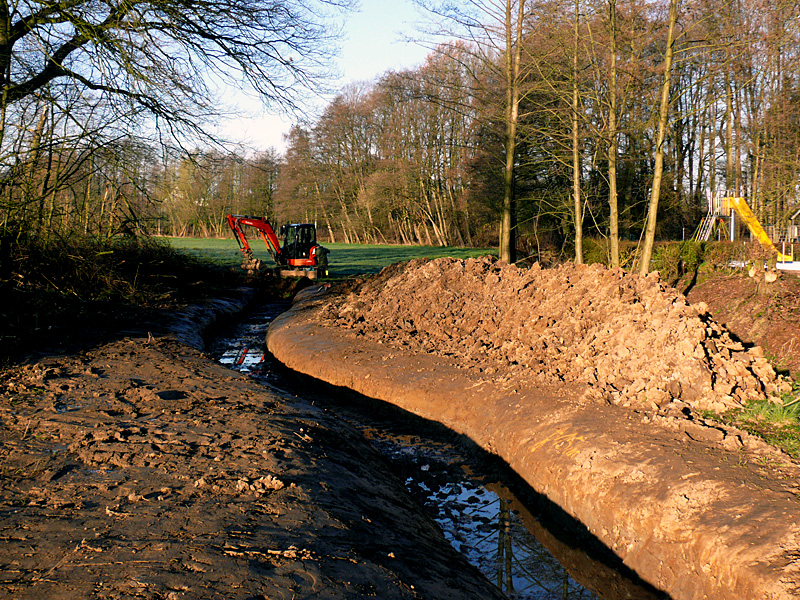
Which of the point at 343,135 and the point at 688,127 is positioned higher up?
the point at 343,135

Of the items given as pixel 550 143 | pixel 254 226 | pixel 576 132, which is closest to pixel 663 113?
pixel 576 132

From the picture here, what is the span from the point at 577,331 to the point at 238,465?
16.3 feet

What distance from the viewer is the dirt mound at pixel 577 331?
6172mm

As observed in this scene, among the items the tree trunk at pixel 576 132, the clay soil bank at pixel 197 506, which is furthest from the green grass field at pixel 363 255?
the clay soil bank at pixel 197 506

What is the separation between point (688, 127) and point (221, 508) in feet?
90.6

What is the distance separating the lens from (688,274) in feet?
45.3

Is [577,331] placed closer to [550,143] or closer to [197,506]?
[197,506]

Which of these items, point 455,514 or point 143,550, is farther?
point 455,514

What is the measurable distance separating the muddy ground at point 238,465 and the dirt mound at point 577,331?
0.10 ft

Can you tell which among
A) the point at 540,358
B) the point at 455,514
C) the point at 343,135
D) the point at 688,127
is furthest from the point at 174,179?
the point at 343,135

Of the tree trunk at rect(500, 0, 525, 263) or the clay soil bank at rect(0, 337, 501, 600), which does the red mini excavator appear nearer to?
the tree trunk at rect(500, 0, 525, 263)

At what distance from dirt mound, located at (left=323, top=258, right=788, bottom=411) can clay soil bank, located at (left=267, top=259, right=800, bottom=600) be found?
0.07 ft

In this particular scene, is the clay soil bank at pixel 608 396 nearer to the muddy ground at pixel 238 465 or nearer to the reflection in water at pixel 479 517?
the muddy ground at pixel 238 465

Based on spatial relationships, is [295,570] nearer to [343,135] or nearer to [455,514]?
[455,514]
